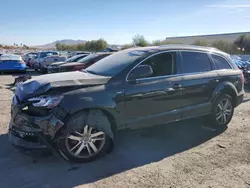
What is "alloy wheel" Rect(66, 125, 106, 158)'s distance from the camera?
3.83 metres

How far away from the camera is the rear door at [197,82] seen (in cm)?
498

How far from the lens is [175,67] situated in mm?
4871

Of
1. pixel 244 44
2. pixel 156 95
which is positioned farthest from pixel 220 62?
pixel 244 44

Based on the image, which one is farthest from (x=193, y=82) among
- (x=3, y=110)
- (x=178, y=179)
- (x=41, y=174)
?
(x=3, y=110)

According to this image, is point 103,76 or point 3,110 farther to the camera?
point 3,110

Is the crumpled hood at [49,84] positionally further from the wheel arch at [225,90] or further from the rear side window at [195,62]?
the wheel arch at [225,90]

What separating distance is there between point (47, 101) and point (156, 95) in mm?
1879

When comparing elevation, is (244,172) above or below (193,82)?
below

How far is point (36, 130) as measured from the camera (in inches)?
146

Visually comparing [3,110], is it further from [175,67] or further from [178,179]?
[178,179]

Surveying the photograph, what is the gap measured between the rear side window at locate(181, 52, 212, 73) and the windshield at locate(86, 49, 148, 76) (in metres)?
0.93

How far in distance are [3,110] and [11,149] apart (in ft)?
9.35

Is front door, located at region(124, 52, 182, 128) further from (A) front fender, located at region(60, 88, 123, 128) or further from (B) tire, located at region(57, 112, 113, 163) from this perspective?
(B) tire, located at region(57, 112, 113, 163)

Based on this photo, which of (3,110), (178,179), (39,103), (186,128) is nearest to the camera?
(178,179)
